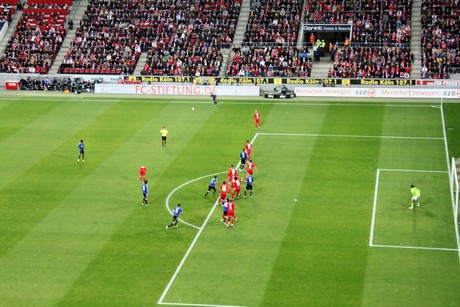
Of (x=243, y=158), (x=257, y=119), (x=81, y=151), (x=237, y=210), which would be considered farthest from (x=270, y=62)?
(x=237, y=210)

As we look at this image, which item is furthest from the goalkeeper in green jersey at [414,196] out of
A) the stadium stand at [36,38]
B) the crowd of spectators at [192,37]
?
the stadium stand at [36,38]

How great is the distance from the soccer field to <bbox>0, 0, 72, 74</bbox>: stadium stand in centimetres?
1625

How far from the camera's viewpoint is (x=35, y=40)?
8788 cm

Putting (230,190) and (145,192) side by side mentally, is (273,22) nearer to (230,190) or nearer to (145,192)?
(230,190)

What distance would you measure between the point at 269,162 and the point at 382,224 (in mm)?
12682

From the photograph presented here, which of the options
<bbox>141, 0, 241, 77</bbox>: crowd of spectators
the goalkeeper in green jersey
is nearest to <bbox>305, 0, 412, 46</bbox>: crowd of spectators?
<bbox>141, 0, 241, 77</bbox>: crowd of spectators

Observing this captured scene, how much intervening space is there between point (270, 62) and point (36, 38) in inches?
1000

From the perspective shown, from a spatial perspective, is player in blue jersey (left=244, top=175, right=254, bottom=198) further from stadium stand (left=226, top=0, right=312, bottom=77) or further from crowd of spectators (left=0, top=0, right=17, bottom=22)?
crowd of spectators (left=0, top=0, right=17, bottom=22)

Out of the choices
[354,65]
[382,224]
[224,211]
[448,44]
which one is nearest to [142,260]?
[224,211]

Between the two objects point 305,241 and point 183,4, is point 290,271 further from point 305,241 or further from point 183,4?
point 183,4

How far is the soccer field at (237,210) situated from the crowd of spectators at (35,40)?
1618 cm

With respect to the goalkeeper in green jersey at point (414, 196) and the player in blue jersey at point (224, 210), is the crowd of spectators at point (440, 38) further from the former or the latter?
the player in blue jersey at point (224, 210)

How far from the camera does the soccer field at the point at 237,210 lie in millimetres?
35594

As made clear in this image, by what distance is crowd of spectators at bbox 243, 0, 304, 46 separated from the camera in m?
84.4
